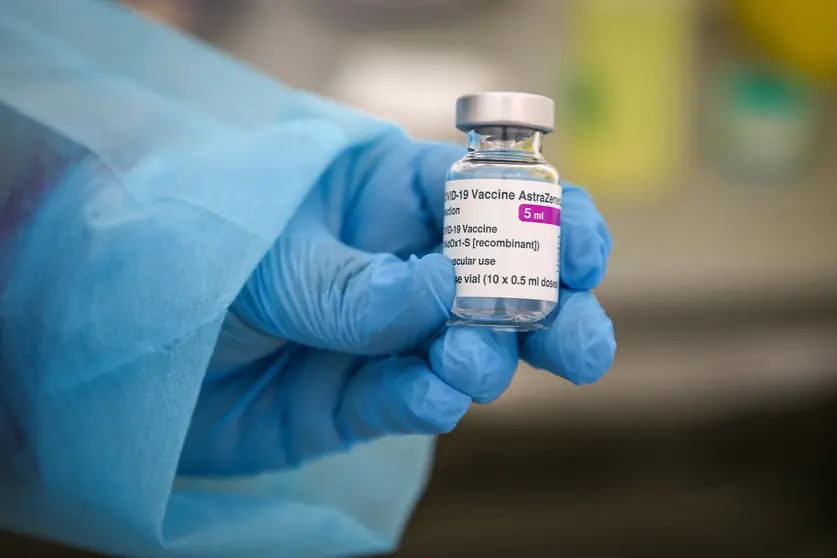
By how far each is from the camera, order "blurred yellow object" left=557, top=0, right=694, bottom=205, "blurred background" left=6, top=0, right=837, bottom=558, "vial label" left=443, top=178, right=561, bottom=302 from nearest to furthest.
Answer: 1. "vial label" left=443, top=178, right=561, bottom=302
2. "blurred background" left=6, top=0, right=837, bottom=558
3. "blurred yellow object" left=557, top=0, right=694, bottom=205

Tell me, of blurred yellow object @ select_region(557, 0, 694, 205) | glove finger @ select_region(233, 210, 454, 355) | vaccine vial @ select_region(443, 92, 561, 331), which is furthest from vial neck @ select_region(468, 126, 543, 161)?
blurred yellow object @ select_region(557, 0, 694, 205)

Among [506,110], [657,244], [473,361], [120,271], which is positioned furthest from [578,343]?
[657,244]

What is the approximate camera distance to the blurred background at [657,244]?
172 centimetres

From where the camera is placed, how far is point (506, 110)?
2.05 ft

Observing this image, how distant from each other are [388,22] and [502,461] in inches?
39.7

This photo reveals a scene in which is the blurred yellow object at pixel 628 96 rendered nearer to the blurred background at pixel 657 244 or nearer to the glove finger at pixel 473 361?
the blurred background at pixel 657 244

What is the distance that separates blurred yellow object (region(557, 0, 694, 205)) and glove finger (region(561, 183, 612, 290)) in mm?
1283

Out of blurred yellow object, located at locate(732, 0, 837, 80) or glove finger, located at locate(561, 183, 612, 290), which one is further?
blurred yellow object, located at locate(732, 0, 837, 80)

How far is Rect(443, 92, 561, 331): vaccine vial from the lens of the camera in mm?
606

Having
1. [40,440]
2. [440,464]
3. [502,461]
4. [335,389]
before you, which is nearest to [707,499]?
[502,461]

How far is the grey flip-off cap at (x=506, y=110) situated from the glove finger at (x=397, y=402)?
21cm

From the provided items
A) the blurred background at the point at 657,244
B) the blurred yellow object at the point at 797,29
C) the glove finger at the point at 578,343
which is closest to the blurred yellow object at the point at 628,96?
the blurred background at the point at 657,244

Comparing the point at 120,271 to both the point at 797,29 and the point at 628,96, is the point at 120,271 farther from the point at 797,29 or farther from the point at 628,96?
the point at 797,29

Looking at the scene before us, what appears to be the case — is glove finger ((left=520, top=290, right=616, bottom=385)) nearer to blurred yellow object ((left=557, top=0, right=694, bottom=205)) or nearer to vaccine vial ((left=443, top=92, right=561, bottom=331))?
vaccine vial ((left=443, top=92, right=561, bottom=331))
